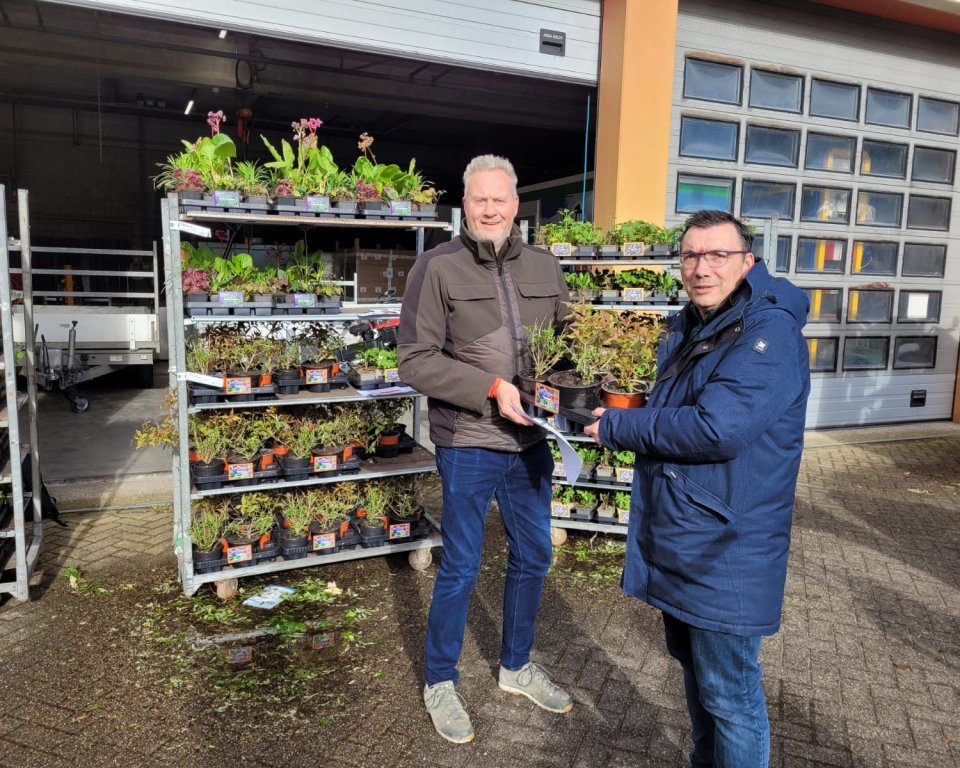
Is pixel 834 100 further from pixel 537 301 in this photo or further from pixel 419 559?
pixel 419 559

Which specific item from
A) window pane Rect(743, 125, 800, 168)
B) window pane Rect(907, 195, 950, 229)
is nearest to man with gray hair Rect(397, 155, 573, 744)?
window pane Rect(743, 125, 800, 168)

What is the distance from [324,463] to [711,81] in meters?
5.84

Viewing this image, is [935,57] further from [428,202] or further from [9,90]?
[9,90]

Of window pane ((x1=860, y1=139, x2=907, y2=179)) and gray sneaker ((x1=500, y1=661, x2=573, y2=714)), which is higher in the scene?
window pane ((x1=860, y1=139, x2=907, y2=179))

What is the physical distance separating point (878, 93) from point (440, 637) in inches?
329

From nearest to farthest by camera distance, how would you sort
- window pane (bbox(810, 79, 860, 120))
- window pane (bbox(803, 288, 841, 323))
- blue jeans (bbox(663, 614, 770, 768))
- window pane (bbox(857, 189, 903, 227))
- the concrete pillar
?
blue jeans (bbox(663, 614, 770, 768))
the concrete pillar
window pane (bbox(810, 79, 860, 120))
window pane (bbox(803, 288, 841, 323))
window pane (bbox(857, 189, 903, 227))

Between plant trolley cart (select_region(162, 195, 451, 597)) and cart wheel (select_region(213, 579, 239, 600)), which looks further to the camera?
cart wheel (select_region(213, 579, 239, 600))

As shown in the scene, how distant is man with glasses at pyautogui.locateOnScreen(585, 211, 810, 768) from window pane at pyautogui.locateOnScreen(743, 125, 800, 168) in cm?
634

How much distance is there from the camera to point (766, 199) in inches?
311

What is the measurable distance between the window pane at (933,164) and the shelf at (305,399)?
7.47m

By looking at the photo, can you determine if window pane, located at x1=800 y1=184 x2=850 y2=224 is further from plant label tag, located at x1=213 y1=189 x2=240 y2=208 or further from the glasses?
the glasses

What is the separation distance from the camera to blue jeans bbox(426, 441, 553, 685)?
9.29 ft

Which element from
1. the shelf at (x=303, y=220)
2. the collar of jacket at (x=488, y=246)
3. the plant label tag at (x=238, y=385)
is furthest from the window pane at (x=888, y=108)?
the plant label tag at (x=238, y=385)

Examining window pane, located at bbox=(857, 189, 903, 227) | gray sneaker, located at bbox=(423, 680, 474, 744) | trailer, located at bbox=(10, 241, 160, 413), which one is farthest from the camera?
trailer, located at bbox=(10, 241, 160, 413)
